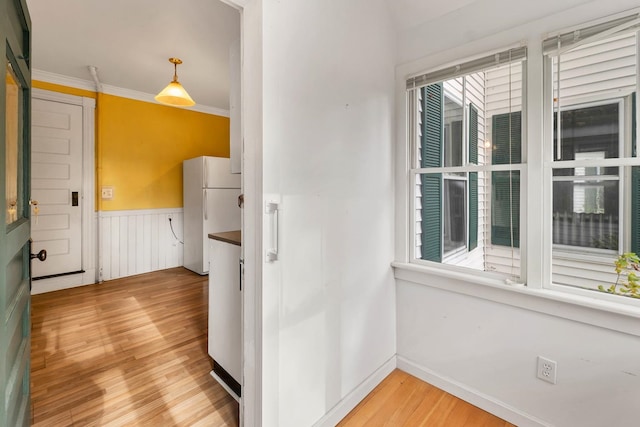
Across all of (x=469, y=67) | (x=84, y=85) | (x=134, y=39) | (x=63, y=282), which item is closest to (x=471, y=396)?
(x=469, y=67)

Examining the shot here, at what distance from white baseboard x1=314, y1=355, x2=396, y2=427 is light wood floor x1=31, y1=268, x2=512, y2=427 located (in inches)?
1.3

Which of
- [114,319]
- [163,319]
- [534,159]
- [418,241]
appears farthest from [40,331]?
[534,159]

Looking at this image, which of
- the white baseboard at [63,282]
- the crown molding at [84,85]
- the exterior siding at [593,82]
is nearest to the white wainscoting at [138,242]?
the white baseboard at [63,282]

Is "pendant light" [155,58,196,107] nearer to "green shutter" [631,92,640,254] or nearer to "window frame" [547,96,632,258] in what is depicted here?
"window frame" [547,96,632,258]

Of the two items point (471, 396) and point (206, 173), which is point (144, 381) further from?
point (206, 173)

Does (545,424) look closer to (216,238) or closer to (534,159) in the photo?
(534,159)

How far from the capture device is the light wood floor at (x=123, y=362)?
1.63 meters

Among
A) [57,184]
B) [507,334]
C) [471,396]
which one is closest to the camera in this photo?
[507,334]

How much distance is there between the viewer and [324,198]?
1503mm

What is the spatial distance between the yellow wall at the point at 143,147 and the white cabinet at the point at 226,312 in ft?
9.82

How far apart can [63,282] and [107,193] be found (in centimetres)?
121

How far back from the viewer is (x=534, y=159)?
1.52 metres

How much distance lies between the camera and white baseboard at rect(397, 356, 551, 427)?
153 cm

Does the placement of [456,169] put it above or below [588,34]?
below
